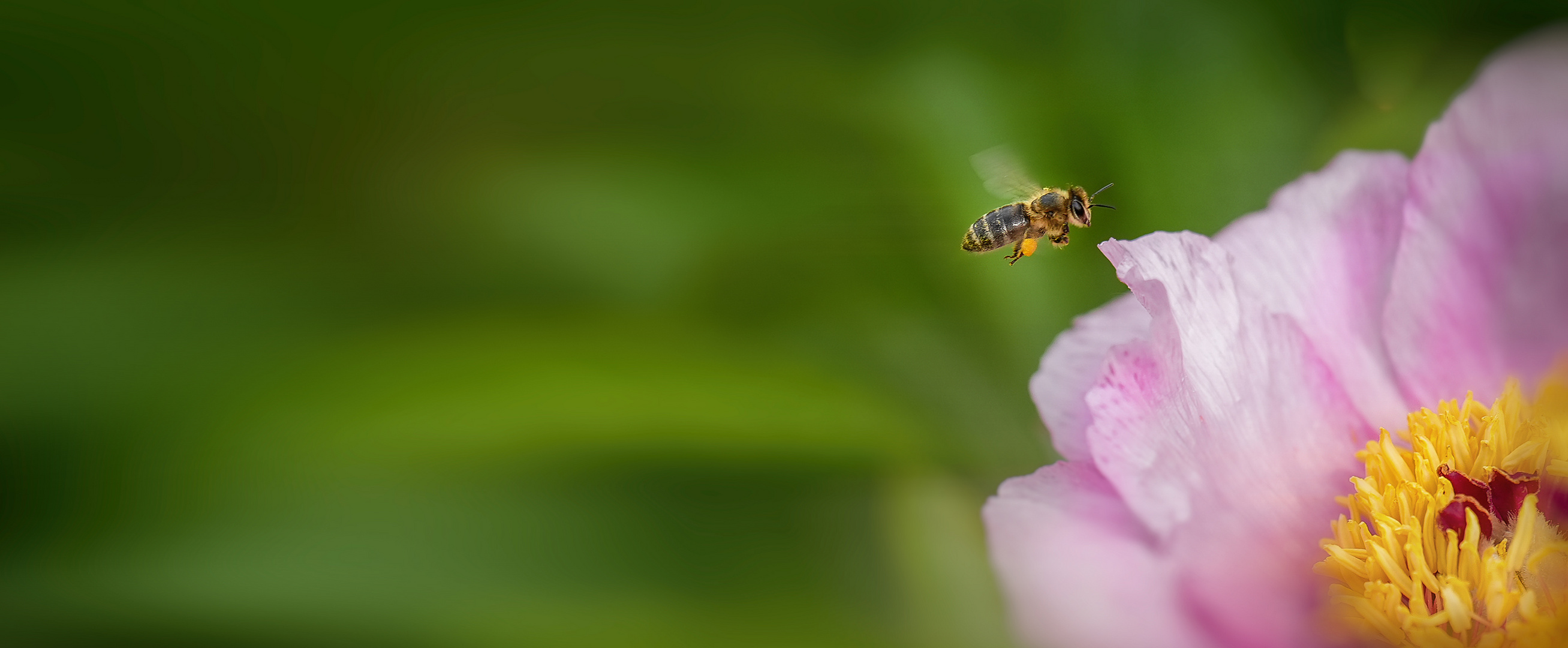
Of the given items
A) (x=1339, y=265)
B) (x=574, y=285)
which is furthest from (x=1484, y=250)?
(x=574, y=285)

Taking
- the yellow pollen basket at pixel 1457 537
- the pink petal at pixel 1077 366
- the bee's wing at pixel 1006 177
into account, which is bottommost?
the yellow pollen basket at pixel 1457 537

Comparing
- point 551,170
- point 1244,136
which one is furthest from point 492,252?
point 1244,136

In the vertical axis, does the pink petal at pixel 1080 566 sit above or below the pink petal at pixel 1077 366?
below

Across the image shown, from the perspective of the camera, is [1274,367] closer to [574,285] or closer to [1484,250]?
[1484,250]

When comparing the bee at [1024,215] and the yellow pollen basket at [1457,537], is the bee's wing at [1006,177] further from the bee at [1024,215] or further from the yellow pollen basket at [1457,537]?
the yellow pollen basket at [1457,537]

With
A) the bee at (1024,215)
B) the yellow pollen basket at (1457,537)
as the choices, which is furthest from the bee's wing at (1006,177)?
the yellow pollen basket at (1457,537)

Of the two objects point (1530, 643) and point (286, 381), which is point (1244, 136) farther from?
point (286, 381)
